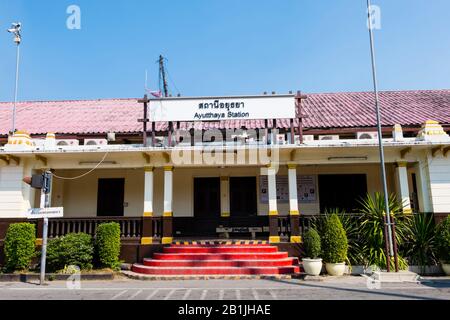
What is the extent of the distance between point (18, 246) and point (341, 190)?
36.4ft

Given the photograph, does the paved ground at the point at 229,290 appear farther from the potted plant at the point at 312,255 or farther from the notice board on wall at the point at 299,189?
the notice board on wall at the point at 299,189

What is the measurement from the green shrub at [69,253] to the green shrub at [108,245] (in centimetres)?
28

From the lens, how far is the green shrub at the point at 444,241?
30.8 feet

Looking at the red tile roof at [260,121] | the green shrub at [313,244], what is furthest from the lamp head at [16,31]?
the green shrub at [313,244]

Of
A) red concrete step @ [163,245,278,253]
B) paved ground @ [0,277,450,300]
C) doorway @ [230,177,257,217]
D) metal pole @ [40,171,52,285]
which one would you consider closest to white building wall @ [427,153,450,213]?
paved ground @ [0,277,450,300]

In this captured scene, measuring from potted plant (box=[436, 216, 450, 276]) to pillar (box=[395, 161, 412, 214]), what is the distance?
122 cm

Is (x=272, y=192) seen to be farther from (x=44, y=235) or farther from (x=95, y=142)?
(x=44, y=235)

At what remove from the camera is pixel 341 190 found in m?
13.7

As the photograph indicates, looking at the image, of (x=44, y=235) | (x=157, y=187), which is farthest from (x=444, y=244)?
(x=44, y=235)

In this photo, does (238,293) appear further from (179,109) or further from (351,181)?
(351,181)

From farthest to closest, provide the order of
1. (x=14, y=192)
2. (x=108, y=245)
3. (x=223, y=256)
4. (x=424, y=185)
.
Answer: (x=14, y=192)
(x=424, y=185)
(x=223, y=256)
(x=108, y=245)

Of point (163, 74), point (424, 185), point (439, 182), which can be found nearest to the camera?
point (439, 182)

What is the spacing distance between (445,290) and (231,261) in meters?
5.16

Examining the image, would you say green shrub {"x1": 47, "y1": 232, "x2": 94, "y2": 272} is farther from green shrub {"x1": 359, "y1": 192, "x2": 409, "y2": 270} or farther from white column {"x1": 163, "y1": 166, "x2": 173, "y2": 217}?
green shrub {"x1": 359, "y1": 192, "x2": 409, "y2": 270}
